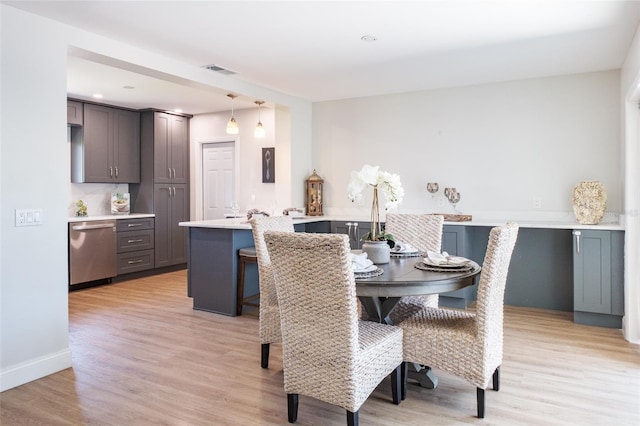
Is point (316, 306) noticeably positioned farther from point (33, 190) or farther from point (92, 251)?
point (92, 251)

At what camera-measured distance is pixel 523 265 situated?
4.71 meters

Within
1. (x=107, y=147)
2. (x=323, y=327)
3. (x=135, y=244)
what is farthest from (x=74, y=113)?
(x=323, y=327)

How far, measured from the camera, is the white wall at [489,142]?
4.41 m

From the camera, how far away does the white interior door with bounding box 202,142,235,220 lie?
269 inches

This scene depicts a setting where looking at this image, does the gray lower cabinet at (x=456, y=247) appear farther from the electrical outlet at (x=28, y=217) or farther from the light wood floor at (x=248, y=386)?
the electrical outlet at (x=28, y=217)

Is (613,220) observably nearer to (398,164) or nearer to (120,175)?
(398,164)

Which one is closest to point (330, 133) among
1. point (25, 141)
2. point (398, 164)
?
point (398, 164)

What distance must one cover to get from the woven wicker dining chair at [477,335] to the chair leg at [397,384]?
89mm

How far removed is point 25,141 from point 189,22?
4.23 ft

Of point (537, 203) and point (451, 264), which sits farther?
point (537, 203)

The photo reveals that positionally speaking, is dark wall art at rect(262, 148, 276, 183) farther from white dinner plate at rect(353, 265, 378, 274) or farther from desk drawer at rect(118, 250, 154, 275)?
white dinner plate at rect(353, 265, 378, 274)

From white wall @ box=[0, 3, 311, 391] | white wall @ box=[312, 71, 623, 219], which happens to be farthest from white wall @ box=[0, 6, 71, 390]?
white wall @ box=[312, 71, 623, 219]

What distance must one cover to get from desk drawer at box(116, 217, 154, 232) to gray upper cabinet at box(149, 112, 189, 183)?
0.58 m

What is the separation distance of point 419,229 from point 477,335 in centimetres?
123
